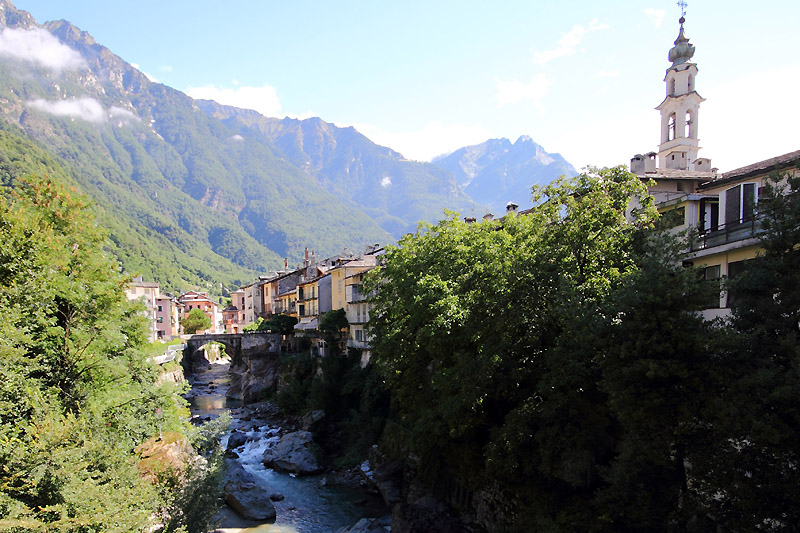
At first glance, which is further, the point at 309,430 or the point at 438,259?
the point at 309,430

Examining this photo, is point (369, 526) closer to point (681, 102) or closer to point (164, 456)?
point (164, 456)

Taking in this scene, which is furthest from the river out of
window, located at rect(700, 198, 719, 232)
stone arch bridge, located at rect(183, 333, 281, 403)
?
window, located at rect(700, 198, 719, 232)

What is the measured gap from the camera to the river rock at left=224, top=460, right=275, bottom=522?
24641 millimetres

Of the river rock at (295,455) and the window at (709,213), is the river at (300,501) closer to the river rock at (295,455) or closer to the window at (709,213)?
the river rock at (295,455)

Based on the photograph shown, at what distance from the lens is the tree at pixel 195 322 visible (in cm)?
9731

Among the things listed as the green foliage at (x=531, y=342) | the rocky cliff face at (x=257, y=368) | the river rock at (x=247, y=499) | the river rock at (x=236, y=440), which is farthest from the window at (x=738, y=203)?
the rocky cliff face at (x=257, y=368)

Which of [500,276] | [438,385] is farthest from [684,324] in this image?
[438,385]

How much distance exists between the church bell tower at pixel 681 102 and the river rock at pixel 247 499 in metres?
33.0

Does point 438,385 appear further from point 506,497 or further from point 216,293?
point 216,293

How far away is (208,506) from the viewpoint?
18.3m

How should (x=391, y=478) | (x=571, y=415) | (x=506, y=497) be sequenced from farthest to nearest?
1. (x=391, y=478)
2. (x=506, y=497)
3. (x=571, y=415)

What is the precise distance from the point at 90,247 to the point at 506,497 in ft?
A: 59.9

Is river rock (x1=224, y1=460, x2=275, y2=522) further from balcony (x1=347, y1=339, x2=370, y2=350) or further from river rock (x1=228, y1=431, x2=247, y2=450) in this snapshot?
balcony (x1=347, y1=339, x2=370, y2=350)

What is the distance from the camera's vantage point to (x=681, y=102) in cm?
3525
